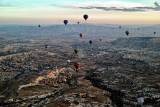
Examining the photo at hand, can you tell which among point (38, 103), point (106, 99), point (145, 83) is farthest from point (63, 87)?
point (145, 83)

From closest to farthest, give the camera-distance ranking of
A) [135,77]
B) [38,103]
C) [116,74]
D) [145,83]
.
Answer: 1. [38,103]
2. [145,83]
3. [135,77]
4. [116,74]

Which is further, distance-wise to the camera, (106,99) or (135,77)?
(135,77)

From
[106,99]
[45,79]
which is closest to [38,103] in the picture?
[106,99]

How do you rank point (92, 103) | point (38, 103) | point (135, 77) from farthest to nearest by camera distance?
point (135, 77) < point (38, 103) < point (92, 103)

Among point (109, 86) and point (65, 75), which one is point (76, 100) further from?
point (65, 75)

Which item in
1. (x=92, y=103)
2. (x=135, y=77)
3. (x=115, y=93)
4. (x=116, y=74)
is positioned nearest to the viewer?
(x=92, y=103)

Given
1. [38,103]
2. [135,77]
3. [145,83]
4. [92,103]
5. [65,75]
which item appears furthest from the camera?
[65,75]

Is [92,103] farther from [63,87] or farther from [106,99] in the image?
[63,87]

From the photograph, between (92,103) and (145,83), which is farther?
(145,83)
